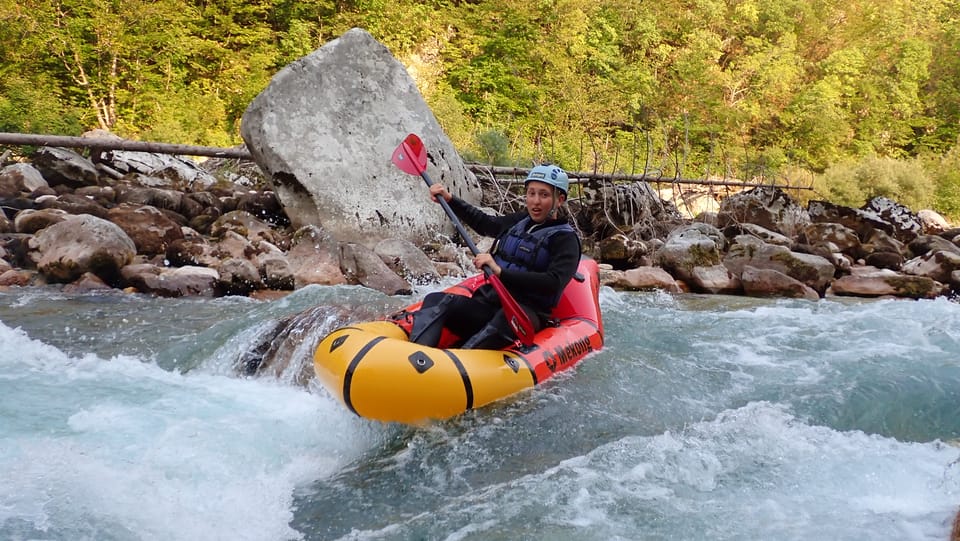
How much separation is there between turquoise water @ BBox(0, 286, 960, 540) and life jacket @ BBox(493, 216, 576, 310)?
494 millimetres

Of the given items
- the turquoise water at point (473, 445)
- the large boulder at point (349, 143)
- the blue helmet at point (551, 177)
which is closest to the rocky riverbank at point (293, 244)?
the large boulder at point (349, 143)

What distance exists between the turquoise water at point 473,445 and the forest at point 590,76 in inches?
201

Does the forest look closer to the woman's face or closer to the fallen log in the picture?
the fallen log

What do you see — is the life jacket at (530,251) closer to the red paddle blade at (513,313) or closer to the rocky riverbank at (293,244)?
the red paddle blade at (513,313)

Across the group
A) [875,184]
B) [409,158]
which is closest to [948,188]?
[875,184]

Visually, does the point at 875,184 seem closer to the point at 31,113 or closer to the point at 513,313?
the point at 513,313

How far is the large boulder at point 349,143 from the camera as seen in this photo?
7105 mm

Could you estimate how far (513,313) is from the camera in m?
3.70

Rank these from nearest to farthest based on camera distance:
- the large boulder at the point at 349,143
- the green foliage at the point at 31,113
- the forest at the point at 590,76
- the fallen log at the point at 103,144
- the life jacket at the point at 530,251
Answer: the life jacket at the point at 530,251 < the large boulder at the point at 349,143 < the fallen log at the point at 103,144 < the green foliage at the point at 31,113 < the forest at the point at 590,76

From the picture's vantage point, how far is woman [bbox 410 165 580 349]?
3699 millimetres

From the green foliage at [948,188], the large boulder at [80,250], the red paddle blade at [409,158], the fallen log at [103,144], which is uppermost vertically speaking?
the fallen log at [103,144]

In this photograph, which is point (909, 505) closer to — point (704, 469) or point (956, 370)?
point (704, 469)

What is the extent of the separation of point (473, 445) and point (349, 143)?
16.5 ft

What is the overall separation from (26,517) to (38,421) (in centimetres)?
99
